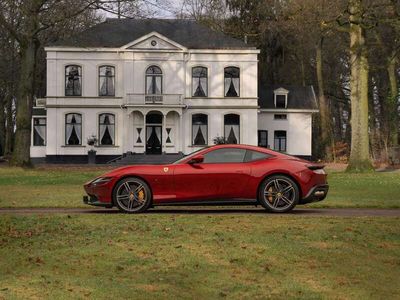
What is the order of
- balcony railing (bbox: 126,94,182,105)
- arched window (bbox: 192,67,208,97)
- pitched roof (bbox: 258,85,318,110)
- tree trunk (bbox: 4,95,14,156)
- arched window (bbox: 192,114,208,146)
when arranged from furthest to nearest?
tree trunk (bbox: 4,95,14,156), pitched roof (bbox: 258,85,318,110), arched window (bbox: 192,67,208,97), arched window (bbox: 192,114,208,146), balcony railing (bbox: 126,94,182,105)

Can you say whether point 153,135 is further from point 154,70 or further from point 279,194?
point 279,194

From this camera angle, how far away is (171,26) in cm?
5453

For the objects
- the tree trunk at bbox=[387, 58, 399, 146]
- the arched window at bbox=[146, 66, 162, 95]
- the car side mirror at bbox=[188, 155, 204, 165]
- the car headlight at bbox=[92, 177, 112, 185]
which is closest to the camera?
the car side mirror at bbox=[188, 155, 204, 165]

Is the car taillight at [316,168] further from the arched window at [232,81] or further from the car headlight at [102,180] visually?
the arched window at [232,81]

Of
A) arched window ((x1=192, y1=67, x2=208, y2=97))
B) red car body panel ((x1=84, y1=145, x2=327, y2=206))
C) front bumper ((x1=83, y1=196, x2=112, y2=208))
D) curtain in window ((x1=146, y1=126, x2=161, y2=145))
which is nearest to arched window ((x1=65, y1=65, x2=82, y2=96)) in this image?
curtain in window ((x1=146, y1=126, x2=161, y2=145))

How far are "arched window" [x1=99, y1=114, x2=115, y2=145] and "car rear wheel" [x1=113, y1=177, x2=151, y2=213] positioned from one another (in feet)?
129

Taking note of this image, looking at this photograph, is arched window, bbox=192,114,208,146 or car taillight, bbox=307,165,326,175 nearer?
car taillight, bbox=307,165,326,175

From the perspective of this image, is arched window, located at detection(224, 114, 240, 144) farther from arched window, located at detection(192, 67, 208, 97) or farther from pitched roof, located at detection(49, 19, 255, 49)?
pitched roof, located at detection(49, 19, 255, 49)

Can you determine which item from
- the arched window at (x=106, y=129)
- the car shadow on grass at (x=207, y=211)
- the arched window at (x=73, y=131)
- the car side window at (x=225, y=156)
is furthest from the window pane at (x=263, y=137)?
the car side window at (x=225, y=156)

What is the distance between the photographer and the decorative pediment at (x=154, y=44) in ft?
167

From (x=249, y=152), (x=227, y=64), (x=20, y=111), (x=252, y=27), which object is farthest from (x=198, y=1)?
(x=249, y=152)

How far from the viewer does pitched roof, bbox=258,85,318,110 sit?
186 feet

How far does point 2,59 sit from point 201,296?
52.5m

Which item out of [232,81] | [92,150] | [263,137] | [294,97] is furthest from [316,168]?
[294,97]
